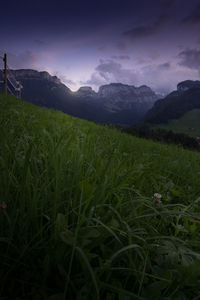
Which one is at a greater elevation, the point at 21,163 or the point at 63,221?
the point at 21,163

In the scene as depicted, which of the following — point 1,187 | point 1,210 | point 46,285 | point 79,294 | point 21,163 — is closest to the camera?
point 79,294

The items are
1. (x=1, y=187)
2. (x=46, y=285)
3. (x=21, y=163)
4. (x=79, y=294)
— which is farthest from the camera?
(x=21, y=163)

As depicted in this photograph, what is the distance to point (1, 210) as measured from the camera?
1.04m

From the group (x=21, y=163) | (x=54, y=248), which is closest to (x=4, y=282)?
(x=54, y=248)

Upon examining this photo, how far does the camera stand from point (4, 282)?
89 cm

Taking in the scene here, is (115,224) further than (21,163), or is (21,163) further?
(21,163)

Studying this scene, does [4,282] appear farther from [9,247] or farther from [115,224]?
[115,224]

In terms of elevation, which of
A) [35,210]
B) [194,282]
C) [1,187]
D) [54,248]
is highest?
[1,187]

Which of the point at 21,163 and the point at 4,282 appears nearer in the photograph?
the point at 4,282

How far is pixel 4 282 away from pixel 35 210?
1.20 ft

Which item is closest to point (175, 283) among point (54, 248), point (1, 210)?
point (54, 248)

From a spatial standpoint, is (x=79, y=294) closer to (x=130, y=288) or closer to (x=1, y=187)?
(x=130, y=288)

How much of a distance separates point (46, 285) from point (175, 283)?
705mm

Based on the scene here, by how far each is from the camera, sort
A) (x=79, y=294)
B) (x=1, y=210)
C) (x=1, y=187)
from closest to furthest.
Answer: (x=79, y=294) → (x=1, y=210) → (x=1, y=187)
